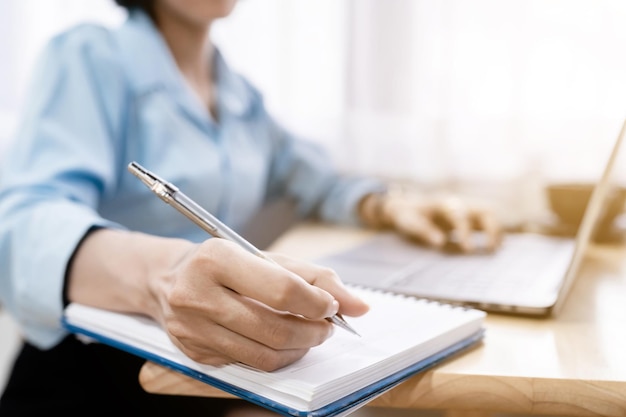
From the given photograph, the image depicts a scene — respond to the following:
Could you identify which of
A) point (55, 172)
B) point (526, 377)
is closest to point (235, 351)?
point (526, 377)

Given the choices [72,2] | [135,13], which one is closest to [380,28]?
[135,13]

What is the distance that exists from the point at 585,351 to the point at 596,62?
2.46 ft

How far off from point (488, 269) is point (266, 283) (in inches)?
16.9

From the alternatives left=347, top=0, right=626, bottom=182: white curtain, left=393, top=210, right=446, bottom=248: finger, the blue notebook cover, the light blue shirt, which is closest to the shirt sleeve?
the light blue shirt

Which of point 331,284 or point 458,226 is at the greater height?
point 458,226

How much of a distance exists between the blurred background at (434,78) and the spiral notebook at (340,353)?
691mm

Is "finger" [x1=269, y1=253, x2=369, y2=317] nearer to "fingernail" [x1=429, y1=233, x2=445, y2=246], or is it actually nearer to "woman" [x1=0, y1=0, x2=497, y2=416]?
"woman" [x1=0, y1=0, x2=497, y2=416]

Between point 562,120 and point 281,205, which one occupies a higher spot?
point 562,120

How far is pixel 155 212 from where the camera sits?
0.80 m

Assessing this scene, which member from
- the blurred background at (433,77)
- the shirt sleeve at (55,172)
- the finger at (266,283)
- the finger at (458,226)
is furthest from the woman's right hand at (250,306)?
the blurred background at (433,77)

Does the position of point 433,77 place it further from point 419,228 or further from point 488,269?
point 488,269

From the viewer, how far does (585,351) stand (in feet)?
1.56

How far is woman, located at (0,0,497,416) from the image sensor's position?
0.39 m

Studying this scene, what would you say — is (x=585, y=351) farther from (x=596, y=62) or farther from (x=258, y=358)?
(x=596, y=62)
